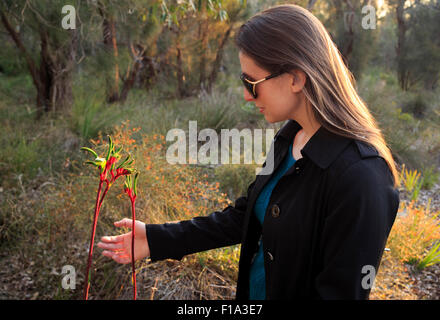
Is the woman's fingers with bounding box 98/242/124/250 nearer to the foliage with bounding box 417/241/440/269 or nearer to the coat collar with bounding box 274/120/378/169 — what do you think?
the coat collar with bounding box 274/120/378/169

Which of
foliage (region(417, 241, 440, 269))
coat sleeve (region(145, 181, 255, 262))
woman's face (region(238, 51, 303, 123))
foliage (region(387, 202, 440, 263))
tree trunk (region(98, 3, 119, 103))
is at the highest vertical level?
tree trunk (region(98, 3, 119, 103))

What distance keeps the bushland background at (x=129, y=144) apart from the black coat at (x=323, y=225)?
1.48 metres

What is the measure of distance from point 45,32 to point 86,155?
1898mm

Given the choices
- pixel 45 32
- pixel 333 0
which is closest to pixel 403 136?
pixel 45 32

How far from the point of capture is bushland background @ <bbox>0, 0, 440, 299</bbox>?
2838mm

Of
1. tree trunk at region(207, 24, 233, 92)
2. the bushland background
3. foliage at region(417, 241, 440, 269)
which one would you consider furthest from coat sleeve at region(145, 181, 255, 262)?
tree trunk at region(207, 24, 233, 92)

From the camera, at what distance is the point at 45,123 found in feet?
16.9

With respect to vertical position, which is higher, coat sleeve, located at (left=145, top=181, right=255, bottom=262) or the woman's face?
the woman's face

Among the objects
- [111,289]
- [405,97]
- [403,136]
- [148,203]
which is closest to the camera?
[111,289]

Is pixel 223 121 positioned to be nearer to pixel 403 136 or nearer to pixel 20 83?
pixel 403 136

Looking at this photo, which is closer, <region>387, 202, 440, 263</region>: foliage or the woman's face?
the woman's face

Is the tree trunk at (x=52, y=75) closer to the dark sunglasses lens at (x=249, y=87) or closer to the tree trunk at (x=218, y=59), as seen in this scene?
the tree trunk at (x=218, y=59)

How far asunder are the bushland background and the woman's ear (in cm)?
182

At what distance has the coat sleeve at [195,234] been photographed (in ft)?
4.18
